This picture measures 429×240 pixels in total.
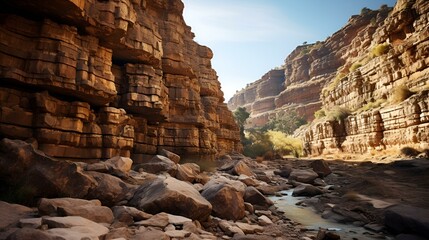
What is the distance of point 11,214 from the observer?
370cm

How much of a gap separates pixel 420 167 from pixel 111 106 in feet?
51.5

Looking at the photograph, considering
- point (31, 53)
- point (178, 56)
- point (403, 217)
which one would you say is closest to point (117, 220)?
point (403, 217)

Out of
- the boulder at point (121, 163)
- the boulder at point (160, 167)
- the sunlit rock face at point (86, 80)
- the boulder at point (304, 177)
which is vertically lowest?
the boulder at point (304, 177)

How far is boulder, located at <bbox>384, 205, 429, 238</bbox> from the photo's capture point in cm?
425

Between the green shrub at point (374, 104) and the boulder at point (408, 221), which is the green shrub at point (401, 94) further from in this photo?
the boulder at point (408, 221)

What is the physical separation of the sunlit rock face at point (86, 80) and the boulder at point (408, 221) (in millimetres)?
9896

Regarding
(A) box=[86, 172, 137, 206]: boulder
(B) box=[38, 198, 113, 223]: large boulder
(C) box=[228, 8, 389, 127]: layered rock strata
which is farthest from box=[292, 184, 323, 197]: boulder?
(C) box=[228, 8, 389, 127]: layered rock strata

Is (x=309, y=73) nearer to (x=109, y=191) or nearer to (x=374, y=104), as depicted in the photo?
(x=374, y=104)

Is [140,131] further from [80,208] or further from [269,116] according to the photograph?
[269,116]

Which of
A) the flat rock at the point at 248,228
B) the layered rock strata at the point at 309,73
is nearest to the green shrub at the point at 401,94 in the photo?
the flat rock at the point at 248,228

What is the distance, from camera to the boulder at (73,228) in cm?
284

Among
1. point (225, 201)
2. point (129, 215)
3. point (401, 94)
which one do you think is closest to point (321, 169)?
point (225, 201)

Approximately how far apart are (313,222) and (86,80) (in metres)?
9.14

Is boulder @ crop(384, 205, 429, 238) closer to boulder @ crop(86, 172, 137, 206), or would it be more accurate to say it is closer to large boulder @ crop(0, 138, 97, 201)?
boulder @ crop(86, 172, 137, 206)
